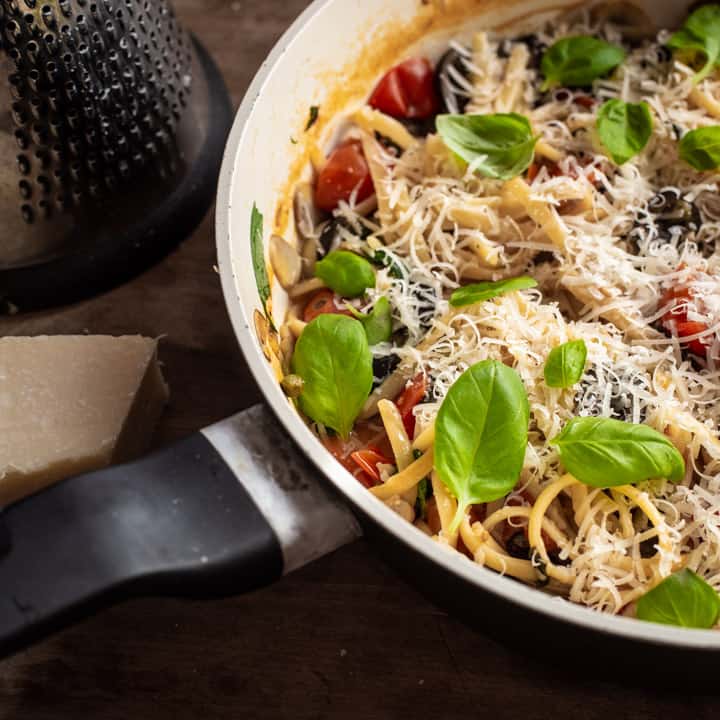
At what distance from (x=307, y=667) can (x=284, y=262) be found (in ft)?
2.06

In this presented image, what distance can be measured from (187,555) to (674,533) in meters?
0.62

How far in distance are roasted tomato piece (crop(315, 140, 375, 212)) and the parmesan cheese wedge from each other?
15.5 inches

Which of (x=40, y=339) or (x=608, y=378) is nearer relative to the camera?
(x=608, y=378)

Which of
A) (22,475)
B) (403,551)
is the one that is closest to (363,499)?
(403,551)

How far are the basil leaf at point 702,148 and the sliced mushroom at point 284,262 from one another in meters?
0.66

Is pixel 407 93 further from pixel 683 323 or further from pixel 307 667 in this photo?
pixel 307 667

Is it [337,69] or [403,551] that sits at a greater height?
[337,69]

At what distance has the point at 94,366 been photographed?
1621 millimetres

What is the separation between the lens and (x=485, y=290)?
59.1 inches

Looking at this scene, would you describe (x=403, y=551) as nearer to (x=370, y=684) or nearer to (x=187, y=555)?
(x=187, y=555)

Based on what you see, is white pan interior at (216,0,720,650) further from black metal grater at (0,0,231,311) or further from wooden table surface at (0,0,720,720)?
wooden table surface at (0,0,720,720)

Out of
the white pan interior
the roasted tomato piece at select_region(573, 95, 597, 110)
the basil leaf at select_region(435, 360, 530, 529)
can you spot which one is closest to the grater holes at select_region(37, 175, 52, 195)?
the white pan interior

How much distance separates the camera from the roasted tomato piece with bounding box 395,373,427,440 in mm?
1460

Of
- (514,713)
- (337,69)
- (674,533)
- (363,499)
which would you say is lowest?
(514,713)
